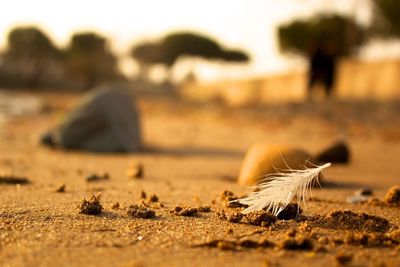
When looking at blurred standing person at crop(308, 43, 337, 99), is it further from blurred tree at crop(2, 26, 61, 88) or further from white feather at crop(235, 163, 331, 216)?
blurred tree at crop(2, 26, 61, 88)

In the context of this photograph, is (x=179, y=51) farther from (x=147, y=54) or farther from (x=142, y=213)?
(x=142, y=213)

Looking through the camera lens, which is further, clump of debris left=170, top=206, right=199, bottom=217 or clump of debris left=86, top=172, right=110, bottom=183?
clump of debris left=86, top=172, right=110, bottom=183

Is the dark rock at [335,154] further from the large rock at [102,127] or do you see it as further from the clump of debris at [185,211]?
the clump of debris at [185,211]

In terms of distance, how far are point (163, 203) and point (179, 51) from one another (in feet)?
127

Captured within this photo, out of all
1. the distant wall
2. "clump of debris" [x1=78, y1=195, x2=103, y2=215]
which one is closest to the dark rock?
"clump of debris" [x1=78, y1=195, x2=103, y2=215]

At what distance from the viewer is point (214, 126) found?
10445mm

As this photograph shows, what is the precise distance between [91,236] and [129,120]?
509 cm

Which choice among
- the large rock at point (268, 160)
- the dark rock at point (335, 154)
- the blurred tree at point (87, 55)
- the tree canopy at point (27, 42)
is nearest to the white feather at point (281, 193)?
the large rock at point (268, 160)

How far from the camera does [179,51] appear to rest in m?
→ 40.6

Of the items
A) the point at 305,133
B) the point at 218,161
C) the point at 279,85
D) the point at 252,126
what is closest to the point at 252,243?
the point at 218,161

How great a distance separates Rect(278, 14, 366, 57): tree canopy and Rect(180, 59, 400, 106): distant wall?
976 mm

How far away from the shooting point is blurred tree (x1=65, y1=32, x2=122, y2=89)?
3650cm

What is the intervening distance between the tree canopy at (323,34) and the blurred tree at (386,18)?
61cm

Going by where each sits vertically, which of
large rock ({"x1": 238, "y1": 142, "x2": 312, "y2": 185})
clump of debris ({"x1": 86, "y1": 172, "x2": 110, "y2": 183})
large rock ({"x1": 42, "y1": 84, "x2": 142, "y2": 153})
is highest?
large rock ({"x1": 42, "y1": 84, "x2": 142, "y2": 153})
